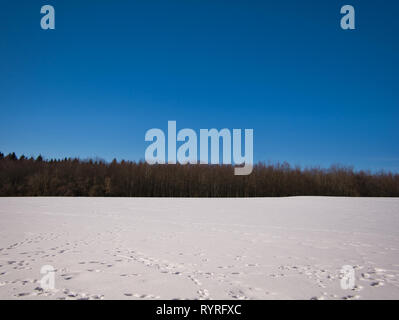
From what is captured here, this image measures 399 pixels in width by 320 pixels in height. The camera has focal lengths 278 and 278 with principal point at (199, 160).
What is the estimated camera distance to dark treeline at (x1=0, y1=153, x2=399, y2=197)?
10461 millimetres

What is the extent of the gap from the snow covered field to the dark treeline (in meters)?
6.87

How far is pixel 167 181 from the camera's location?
1062 centimetres

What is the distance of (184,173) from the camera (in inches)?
431

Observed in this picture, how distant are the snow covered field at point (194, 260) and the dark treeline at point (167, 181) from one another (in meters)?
6.87

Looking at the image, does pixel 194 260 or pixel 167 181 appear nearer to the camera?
pixel 194 260

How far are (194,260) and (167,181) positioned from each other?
859cm

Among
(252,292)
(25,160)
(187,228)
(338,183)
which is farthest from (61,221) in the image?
(338,183)

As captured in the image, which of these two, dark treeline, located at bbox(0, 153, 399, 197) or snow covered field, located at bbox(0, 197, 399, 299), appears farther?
dark treeline, located at bbox(0, 153, 399, 197)

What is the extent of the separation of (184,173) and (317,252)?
342 inches

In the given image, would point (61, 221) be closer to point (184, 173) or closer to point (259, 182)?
point (184, 173)

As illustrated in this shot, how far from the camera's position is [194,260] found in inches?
82.9

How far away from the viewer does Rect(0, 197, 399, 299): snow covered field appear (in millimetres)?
1546
